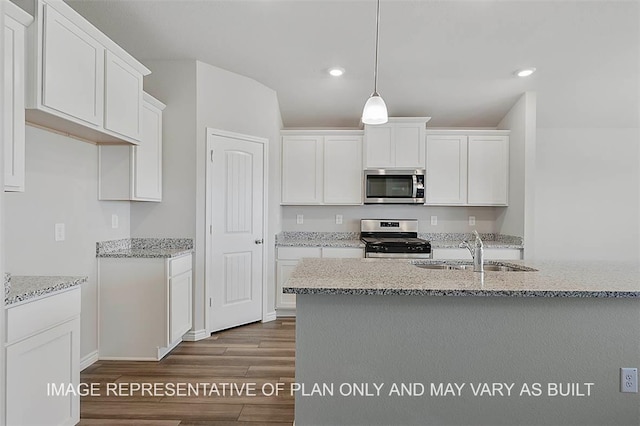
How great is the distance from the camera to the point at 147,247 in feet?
11.6

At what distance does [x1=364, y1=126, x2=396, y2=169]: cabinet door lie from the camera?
4.41 m

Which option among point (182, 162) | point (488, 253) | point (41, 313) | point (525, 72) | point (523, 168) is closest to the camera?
point (41, 313)

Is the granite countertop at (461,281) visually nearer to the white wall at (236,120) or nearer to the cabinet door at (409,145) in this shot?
the white wall at (236,120)

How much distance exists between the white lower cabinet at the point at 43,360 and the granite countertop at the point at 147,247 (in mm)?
1099

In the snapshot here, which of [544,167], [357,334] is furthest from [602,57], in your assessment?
[357,334]

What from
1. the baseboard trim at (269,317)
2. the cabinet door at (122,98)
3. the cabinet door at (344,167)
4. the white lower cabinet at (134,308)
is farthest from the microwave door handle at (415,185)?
the cabinet door at (122,98)

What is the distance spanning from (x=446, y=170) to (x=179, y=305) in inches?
128

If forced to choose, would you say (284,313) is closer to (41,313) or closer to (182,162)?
(182,162)

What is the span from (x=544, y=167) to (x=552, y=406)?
3.79 meters

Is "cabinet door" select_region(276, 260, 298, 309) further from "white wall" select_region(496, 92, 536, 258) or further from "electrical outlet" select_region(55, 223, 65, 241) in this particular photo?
"white wall" select_region(496, 92, 536, 258)

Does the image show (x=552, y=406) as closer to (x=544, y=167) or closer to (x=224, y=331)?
(x=224, y=331)

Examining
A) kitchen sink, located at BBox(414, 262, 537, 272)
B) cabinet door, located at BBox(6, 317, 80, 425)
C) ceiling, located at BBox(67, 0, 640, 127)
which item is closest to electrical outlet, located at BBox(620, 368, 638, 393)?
kitchen sink, located at BBox(414, 262, 537, 272)

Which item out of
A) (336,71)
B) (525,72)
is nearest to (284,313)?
(336,71)

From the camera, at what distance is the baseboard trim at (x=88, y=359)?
2836 mm
